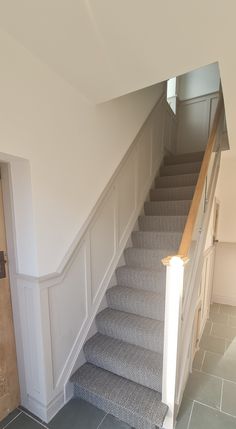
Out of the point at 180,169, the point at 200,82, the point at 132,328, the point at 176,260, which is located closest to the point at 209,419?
the point at 132,328

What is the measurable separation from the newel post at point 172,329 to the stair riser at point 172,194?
1770 millimetres

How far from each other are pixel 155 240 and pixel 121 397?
1429 mm

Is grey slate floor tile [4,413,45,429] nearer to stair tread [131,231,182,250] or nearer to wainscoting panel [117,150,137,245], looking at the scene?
wainscoting panel [117,150,137,245]

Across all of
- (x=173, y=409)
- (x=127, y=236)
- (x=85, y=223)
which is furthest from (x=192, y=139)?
(x=173, y=409)

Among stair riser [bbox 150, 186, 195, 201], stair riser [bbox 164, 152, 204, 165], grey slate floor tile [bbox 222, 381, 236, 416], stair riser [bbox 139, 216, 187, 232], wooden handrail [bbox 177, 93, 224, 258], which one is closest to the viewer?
wooden handrail [bbox 177, 93, 224, 258]

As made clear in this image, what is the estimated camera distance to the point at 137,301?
1981 millimetres

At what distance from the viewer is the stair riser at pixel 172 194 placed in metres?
2.86

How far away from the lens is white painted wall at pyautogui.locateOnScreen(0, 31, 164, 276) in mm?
1192

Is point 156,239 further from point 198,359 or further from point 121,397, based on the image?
point 121,397

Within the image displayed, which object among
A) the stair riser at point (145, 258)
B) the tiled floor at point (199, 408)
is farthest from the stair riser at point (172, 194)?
the tiled floor at point (199, 408)

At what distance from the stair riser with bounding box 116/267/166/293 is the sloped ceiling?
166 centimetres

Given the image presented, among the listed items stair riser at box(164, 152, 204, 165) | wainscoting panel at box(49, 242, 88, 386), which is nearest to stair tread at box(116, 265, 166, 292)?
wainscoting panel at box(49, 242, 88, 386)

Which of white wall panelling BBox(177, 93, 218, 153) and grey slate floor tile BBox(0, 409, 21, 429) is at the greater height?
white wall panelling BBox(177, 93, 218, 153)

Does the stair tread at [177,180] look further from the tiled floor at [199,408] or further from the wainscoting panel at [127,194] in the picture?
the tiled floor at [199,408]
